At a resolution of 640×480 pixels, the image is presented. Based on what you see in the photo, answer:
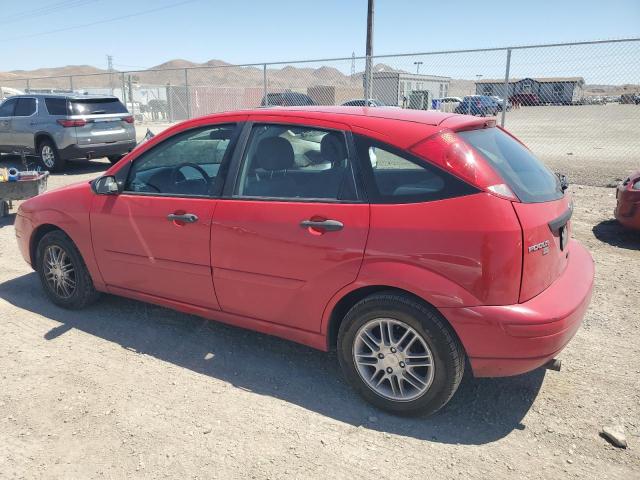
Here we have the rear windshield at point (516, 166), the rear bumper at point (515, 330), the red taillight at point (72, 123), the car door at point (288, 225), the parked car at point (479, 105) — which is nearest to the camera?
the rear bumper at point (515, 330)

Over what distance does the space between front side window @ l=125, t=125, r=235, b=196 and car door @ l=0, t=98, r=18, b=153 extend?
35.3ft

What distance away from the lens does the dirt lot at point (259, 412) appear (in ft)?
8.39

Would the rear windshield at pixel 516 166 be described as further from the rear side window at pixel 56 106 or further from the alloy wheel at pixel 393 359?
the rear side window at pixel 56 106

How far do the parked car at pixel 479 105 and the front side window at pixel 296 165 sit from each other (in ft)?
35.1

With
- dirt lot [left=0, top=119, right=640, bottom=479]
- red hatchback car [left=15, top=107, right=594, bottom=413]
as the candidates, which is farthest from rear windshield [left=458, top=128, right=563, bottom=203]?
dirt lot [left=0, top=119, right=640, bottom=479]

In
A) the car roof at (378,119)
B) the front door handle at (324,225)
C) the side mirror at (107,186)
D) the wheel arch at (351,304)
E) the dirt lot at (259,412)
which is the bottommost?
the dirt lot at (259,412)

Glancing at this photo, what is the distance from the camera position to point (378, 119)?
3.01m

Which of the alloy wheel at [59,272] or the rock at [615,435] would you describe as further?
the alloy wheel at [59,272]

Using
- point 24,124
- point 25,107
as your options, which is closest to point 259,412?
point 24,124

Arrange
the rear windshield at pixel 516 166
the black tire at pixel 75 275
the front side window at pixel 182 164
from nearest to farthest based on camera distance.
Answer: the rear windshield at pixel 516 166
the front side window at pixel 182 164
the black tire at pixel 75 275

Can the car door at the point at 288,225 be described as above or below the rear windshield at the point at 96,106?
below

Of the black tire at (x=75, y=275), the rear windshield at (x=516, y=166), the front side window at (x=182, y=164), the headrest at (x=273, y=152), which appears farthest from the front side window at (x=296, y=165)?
the black tire at (x=75, y=275)

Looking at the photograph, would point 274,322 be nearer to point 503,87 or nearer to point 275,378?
point 275,378

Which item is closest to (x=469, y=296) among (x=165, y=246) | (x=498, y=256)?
(x=498, y=256)
